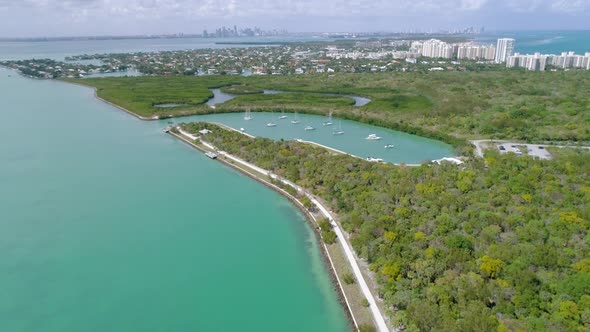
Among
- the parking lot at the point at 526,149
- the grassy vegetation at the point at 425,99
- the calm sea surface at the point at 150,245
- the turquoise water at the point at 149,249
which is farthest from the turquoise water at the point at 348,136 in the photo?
the turquoise water at the point at 149,249

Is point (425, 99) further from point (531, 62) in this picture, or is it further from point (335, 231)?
point (531, 62)

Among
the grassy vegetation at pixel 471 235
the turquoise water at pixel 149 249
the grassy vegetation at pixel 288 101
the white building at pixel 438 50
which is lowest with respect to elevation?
the turquoise water at pixel 149 249

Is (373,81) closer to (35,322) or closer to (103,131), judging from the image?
(103,131)

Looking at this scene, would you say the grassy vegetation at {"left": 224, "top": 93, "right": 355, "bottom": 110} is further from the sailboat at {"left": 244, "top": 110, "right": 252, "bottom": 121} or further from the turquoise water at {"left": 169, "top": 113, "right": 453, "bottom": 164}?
the turquoise water at {"left": 169, "top": 113, "right": 453, "bottom": 164}

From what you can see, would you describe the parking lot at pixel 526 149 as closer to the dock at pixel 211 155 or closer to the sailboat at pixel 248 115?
the dock at pixel 211 155

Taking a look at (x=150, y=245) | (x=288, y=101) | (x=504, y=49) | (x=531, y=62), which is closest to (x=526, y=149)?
(x=150, y=245)
